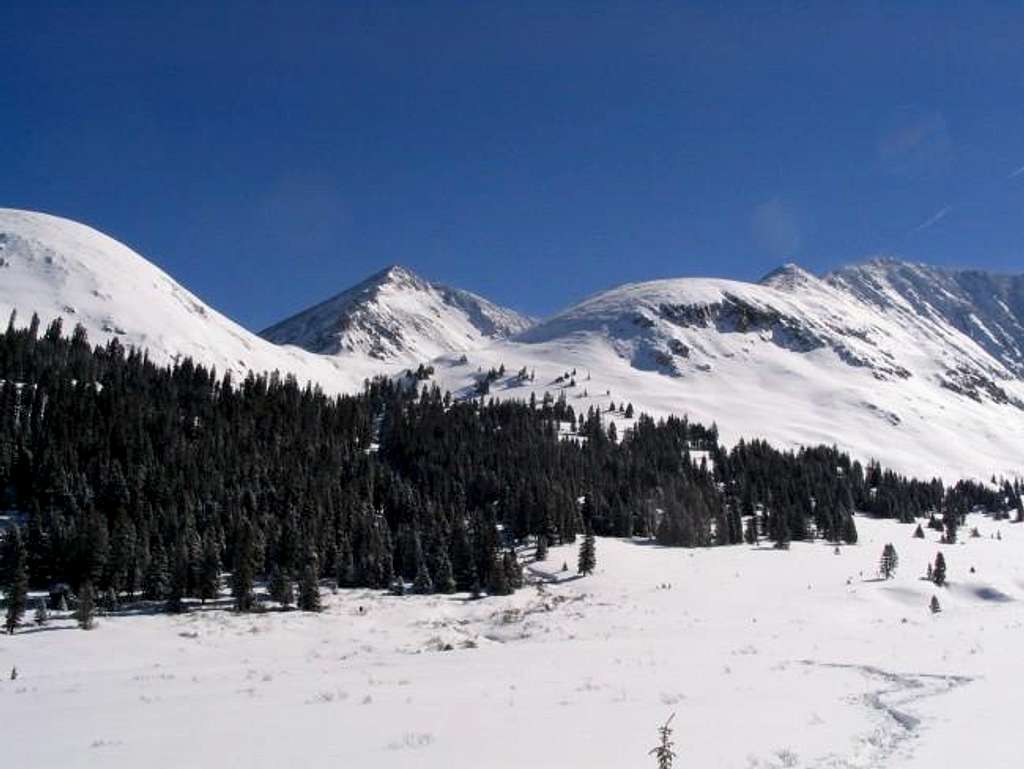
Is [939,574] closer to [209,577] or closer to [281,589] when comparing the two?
[281,589]

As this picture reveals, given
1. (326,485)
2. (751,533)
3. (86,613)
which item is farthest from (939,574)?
(86,613)

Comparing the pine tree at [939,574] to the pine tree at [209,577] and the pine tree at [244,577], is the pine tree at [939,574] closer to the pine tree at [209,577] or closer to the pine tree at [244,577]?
the pine tree at [244,577]

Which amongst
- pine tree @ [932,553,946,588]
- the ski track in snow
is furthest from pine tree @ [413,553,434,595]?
the ski track in snow

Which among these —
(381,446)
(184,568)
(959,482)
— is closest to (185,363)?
(381,446)

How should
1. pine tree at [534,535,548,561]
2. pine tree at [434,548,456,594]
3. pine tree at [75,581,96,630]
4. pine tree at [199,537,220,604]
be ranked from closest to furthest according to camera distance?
pine tree at [75,581,96,630] → pine tree at [199,537,220,604] → pine tree at [434,548,456,594] → pine tree at [534,535,548,561]

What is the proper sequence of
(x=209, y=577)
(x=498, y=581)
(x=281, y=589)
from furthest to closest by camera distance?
(x=498, y=581) → (x=281, y=589) → (x=209, y=577)

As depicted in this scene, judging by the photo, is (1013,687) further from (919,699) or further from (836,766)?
(836,766)

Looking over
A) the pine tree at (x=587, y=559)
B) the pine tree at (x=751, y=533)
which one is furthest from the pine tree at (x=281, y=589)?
the pine tree at (x=751, y=533)

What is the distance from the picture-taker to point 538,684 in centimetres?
3092

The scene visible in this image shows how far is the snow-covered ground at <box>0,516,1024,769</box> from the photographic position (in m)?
20.6

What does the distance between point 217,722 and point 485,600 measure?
55389mm

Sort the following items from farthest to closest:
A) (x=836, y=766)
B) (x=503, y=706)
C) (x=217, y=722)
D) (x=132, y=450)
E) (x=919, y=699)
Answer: (x=132, y=450) → (x=919, y=699) → (x=503, y=706) → (x=217, y=722) → (x=836, y=766)

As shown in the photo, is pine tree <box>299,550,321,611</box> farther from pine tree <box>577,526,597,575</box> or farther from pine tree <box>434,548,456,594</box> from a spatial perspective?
pine tree <box>577,526,597,575</box>

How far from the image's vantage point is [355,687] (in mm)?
30922
